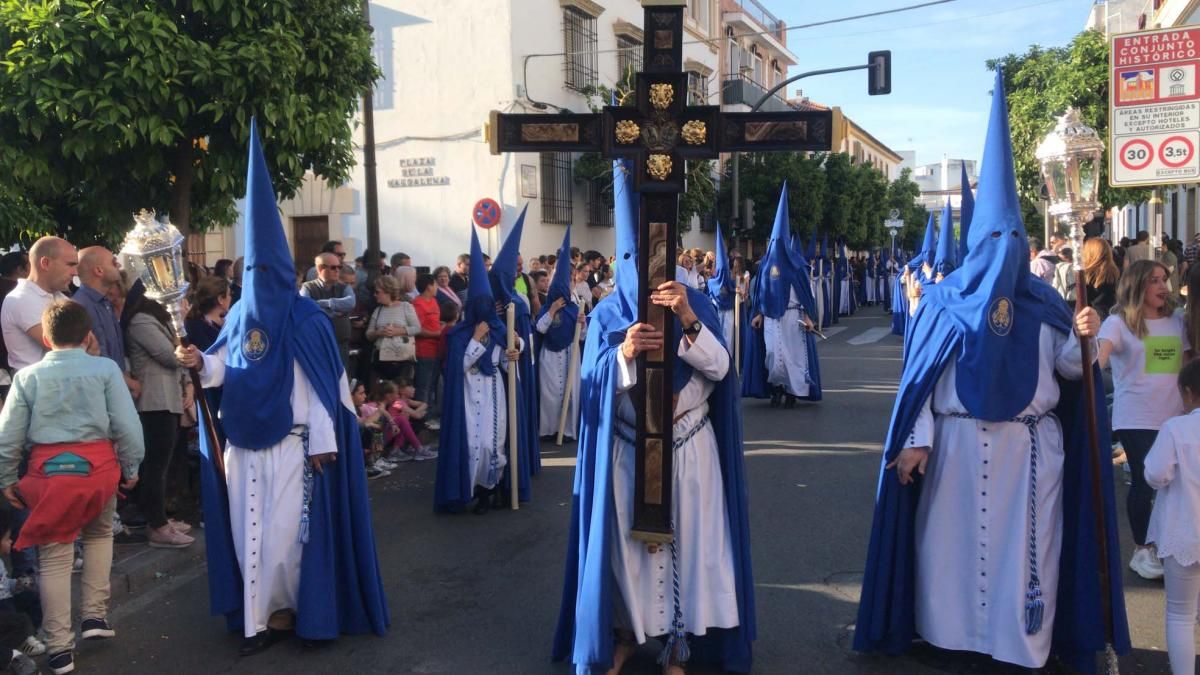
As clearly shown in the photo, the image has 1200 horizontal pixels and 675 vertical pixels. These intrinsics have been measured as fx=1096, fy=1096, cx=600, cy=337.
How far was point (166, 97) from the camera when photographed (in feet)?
26.1

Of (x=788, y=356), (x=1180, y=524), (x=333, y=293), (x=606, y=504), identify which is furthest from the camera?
(x=788, y=356)

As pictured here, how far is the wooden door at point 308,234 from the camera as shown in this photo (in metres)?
24.2

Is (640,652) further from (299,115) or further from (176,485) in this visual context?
(299,115)

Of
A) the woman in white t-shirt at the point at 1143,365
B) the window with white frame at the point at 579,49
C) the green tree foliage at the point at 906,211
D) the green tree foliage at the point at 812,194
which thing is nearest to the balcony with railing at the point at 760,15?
the green tree foliage at the point at 812,194

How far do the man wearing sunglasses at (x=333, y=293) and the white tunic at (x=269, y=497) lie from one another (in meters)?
4.34

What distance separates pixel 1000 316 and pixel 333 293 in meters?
7.16

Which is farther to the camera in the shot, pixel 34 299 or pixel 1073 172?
pixel 34 299

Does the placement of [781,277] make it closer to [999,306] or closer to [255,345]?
[999,306]

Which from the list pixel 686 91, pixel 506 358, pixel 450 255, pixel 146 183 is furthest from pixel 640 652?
pixel 450 255

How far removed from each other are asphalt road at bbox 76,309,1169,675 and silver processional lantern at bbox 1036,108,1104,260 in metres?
2.06

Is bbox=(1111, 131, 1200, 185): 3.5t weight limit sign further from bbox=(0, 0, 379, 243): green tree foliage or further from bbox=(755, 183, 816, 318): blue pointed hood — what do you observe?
bbox=(0, 0, 379, 243): green tree foliage

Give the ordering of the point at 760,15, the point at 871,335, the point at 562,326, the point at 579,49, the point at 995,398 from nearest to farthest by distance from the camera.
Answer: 1. the point at 995,398
2. the point at 562,326
3. the point at 579,49
4. the point at 871,335
5. the point at 760,15

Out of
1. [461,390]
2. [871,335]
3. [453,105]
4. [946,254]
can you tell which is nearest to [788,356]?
[946,254]

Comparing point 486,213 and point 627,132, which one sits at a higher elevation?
point 486,213
